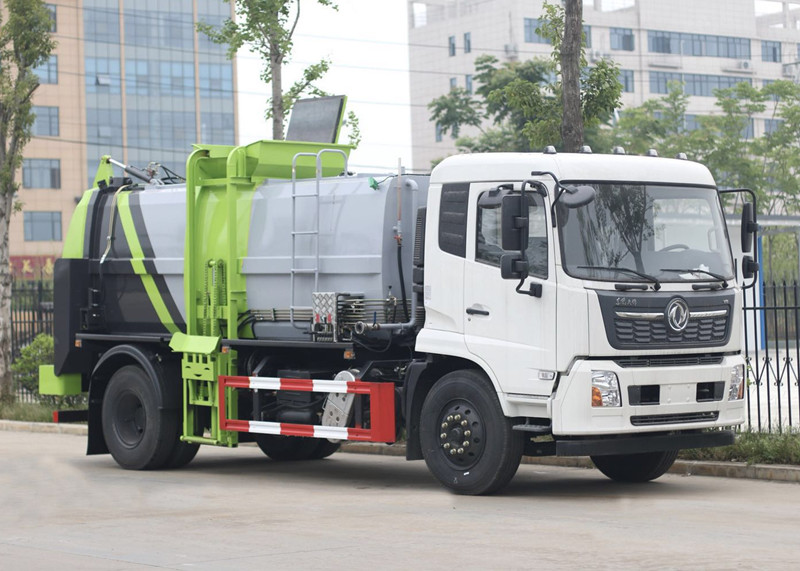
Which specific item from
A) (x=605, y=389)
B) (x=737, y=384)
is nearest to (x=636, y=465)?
(x=737, y=384)

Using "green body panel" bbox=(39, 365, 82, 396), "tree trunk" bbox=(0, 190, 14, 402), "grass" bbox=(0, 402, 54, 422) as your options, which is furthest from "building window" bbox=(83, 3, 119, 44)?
"green body panel" bbox=(39, 365, 82, 396)

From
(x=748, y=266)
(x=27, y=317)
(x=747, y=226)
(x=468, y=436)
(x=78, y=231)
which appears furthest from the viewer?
(x=27, y=317)

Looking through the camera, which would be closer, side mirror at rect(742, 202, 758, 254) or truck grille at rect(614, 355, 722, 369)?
truck grille at rect(614, 355, 722, 369)

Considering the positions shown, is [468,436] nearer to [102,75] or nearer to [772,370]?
[772,370]

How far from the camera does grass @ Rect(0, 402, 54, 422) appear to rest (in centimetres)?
2123

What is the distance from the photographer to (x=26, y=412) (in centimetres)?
2162

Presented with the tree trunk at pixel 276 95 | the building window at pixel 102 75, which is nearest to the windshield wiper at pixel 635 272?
the tree trunk at pixel 276 95

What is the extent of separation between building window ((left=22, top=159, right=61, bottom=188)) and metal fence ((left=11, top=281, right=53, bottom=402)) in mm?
67212

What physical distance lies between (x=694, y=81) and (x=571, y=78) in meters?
88.2

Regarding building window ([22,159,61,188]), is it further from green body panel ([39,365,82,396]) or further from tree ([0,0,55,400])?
green body panel ([39,365,82,396])

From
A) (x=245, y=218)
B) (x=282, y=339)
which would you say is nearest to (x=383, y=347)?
(x=282, y=339)

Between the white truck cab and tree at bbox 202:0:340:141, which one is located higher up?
tree at bbox 202:0:340:141

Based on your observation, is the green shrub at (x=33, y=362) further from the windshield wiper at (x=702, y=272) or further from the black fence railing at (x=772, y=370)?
the windshield wiper at (x=702, y=272)

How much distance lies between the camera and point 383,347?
1312 cm
